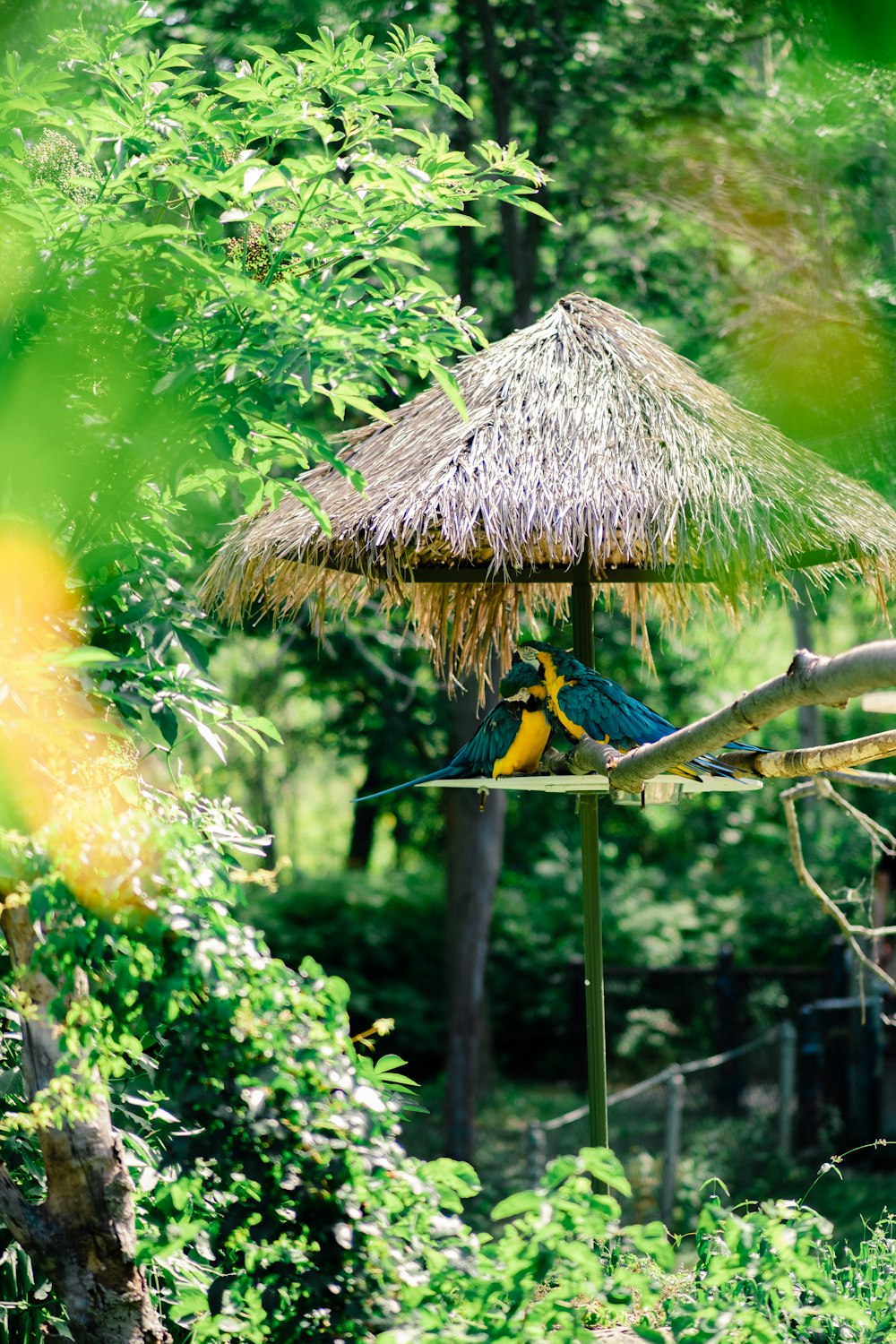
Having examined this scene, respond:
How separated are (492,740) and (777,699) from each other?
147 cm

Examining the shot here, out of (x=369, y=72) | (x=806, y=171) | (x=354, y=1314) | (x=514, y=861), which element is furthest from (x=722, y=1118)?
(x=369, y=72)

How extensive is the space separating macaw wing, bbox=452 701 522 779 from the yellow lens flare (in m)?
1.35

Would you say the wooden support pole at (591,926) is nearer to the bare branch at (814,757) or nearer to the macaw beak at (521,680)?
the macaw beak at (521,680)

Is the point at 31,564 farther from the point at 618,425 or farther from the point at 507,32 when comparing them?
the point at 507,32

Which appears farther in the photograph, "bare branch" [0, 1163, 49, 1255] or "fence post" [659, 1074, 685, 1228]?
"fence post" [659, 1074, 685, 1228]

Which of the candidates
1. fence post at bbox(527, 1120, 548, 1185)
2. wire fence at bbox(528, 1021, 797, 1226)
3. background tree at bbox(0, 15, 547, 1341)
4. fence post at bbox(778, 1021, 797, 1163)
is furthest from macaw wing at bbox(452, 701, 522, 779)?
fence post at bbox(778, 1021, 797, 1163)

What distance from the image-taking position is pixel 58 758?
2234mm

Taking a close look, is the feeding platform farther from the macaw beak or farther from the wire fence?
the wire fence

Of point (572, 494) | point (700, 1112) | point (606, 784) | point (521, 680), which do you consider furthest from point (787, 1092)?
point (572, 494)

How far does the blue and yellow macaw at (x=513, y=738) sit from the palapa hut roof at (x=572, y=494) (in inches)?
13.7

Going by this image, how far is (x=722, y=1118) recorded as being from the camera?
8.22m

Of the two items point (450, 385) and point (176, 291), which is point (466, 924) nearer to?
point (450, 385)

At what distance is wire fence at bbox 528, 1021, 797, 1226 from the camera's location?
768 centimetres

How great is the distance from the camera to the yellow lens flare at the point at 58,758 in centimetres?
207
